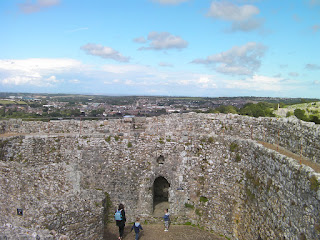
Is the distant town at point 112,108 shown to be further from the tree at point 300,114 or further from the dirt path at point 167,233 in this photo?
the dirt path at point 167,233

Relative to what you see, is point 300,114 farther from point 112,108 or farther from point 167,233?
point 112,108

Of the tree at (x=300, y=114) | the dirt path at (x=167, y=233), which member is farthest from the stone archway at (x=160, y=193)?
the tree at (x=300, y=114)

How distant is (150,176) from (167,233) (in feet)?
9.23

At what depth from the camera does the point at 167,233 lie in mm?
12812

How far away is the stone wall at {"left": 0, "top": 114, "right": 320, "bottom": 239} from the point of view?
10.1 metres

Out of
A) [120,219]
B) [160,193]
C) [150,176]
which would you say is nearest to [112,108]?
[160,193]

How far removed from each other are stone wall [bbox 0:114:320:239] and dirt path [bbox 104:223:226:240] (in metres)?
0.42

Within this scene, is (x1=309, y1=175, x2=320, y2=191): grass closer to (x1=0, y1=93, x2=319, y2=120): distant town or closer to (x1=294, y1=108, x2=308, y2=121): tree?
(x1=0, y1=93, x2=319, y2=120): distant town

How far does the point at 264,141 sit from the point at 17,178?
11.6 m

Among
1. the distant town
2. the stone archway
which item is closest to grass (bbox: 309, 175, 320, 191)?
the stone archway

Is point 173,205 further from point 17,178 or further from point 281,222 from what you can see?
point 17,178

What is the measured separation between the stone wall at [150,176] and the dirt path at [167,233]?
418mm

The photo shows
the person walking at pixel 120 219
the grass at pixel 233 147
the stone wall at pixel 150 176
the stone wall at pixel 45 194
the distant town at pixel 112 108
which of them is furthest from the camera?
the distant town at pixel 112 108

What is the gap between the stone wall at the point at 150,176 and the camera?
399 inches
